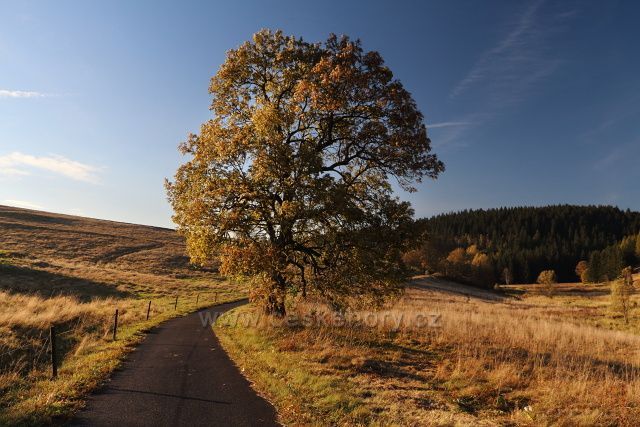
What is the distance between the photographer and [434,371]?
497 inches

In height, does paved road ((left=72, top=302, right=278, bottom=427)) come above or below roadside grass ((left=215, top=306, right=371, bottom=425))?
below

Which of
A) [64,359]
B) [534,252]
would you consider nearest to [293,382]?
[64,359]

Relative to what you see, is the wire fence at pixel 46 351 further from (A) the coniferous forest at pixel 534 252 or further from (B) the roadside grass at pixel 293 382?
(A) the coniferous forest at pixel 534 252

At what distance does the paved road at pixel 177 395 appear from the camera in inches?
340

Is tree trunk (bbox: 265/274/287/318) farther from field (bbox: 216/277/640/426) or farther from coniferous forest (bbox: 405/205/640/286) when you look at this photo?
coniferous forest (bbox: 405/205/640/286)

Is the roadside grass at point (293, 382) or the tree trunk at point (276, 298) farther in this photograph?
the tree trunk at point (276, 298)

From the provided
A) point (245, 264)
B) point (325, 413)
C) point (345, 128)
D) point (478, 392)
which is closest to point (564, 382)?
point (478, 392)

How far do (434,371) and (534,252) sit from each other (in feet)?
534

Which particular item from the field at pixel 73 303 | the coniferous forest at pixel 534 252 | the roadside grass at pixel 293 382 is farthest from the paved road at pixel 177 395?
the coniferous forest at pixel 534 252

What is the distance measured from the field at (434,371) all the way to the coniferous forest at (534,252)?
185 ft

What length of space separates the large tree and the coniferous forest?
5756 cm

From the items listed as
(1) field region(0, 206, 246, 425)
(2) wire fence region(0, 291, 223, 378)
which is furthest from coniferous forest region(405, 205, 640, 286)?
(2) wire fence region(0, 291, 223, 378)

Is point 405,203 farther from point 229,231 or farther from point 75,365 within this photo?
point 75,365

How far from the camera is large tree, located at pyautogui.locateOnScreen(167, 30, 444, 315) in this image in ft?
52.9
